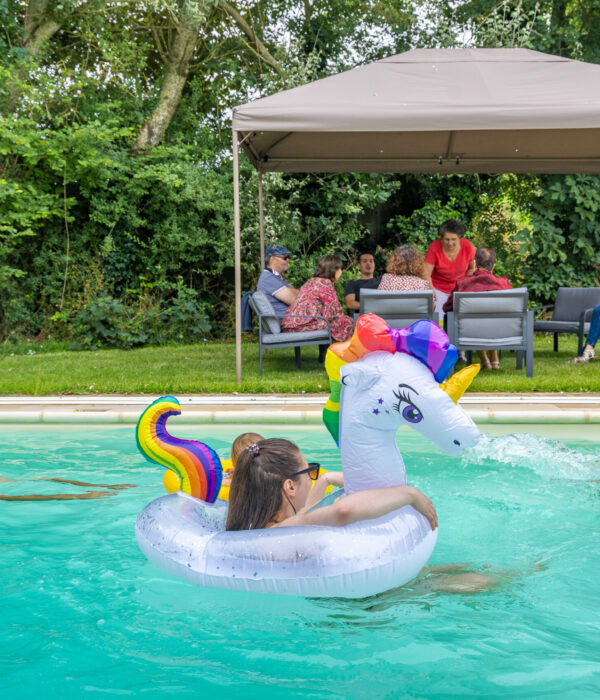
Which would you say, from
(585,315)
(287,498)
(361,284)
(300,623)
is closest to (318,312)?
(361,284)

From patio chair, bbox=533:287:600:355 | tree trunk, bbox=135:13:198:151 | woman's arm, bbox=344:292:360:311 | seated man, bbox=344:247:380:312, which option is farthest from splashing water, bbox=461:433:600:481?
tree trunk, bbox=135:13:198:151

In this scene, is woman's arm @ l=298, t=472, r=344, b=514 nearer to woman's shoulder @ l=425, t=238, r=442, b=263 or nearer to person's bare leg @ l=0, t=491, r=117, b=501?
person's bare leg @ l=0, t=491, r=117, b=501

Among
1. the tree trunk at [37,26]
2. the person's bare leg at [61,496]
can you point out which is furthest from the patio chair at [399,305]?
the tree trunk at [37,26]

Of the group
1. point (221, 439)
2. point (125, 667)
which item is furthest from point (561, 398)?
point (125, 667)

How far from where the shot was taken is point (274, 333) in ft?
28.4

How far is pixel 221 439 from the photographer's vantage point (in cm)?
607

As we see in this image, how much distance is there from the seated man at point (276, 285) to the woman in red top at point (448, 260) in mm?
1635

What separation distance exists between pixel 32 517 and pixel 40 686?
2.01m

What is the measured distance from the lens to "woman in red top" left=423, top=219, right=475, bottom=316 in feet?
29.6

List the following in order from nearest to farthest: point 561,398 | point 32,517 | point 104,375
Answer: point 32,517
point 561,398
point 104,375

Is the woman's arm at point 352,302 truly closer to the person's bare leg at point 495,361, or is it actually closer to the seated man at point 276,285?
the seated man at point 276,285

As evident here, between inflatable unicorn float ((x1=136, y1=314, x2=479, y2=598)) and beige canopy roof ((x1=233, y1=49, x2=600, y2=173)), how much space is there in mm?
4728

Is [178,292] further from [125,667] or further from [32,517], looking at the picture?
[125,667]

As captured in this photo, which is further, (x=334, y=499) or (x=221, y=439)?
(x=221, y=439)
